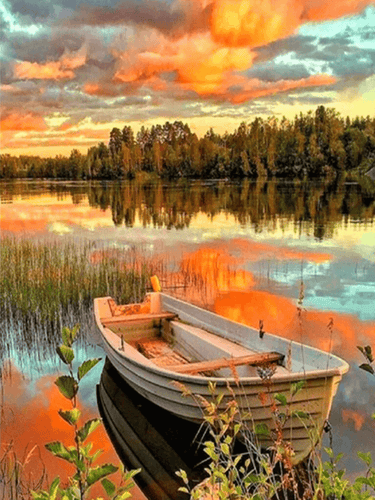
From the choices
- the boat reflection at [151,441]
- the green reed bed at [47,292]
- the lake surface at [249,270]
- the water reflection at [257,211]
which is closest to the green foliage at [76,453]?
the boat reflection at [151,441]

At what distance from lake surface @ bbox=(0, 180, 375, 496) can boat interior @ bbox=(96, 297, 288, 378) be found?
0.71 m

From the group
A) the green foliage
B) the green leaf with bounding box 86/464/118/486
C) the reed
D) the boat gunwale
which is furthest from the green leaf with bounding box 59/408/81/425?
the reed

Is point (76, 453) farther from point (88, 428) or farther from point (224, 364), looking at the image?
point (224, 364)

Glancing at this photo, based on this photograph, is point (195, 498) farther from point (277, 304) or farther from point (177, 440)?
point (277, 304)

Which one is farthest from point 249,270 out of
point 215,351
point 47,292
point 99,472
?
point 99,472

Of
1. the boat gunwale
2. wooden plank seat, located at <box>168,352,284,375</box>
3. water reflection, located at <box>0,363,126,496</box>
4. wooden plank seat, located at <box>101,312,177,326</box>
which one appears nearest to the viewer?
the boat gunwale

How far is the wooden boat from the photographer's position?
16.0 ft

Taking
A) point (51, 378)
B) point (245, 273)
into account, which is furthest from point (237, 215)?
point (51, 378)

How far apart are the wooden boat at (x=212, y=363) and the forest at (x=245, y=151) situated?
253 ft

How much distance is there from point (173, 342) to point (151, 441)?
2264mm

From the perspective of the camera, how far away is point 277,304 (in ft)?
39.4

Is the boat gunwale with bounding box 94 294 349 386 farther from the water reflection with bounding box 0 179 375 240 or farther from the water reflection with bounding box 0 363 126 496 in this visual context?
the water reflection with bounding box 0 179 375 240

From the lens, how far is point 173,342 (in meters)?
8.41

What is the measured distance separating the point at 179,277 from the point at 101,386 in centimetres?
644
